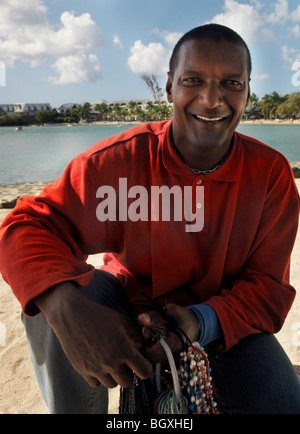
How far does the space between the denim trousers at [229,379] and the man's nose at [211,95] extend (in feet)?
2.99

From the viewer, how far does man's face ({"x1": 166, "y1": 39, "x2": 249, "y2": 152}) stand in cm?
130

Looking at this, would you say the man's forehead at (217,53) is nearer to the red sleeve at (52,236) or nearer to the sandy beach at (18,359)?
the red sleeve at (52,236)

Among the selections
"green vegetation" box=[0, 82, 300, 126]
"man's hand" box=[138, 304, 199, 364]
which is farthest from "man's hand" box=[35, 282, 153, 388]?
"green vegetation" box=[0, 82, 300, 126]

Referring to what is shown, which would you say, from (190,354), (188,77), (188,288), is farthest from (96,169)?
(190,354)

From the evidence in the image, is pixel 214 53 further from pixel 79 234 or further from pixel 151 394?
pixel 151 394

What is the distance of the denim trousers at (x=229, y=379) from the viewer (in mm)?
1120

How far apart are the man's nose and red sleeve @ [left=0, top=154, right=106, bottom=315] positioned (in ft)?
1.72

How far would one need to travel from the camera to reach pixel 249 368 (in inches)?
47.1

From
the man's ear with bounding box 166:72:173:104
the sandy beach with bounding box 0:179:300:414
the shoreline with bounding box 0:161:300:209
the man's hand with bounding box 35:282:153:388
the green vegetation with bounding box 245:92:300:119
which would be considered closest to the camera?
the man's hand with bounding box 35:282:153:388

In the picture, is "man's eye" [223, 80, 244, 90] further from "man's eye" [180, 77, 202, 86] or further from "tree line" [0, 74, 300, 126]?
"tree line" [0, 74, 300, 126]

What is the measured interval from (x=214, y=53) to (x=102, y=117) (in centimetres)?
10488

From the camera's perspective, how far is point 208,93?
1.33 metres

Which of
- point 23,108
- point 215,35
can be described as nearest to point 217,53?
point 215,35

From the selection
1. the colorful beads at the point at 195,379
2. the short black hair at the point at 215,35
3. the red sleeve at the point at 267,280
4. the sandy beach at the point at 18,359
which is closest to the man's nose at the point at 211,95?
the short black hair at the point at 215,35
